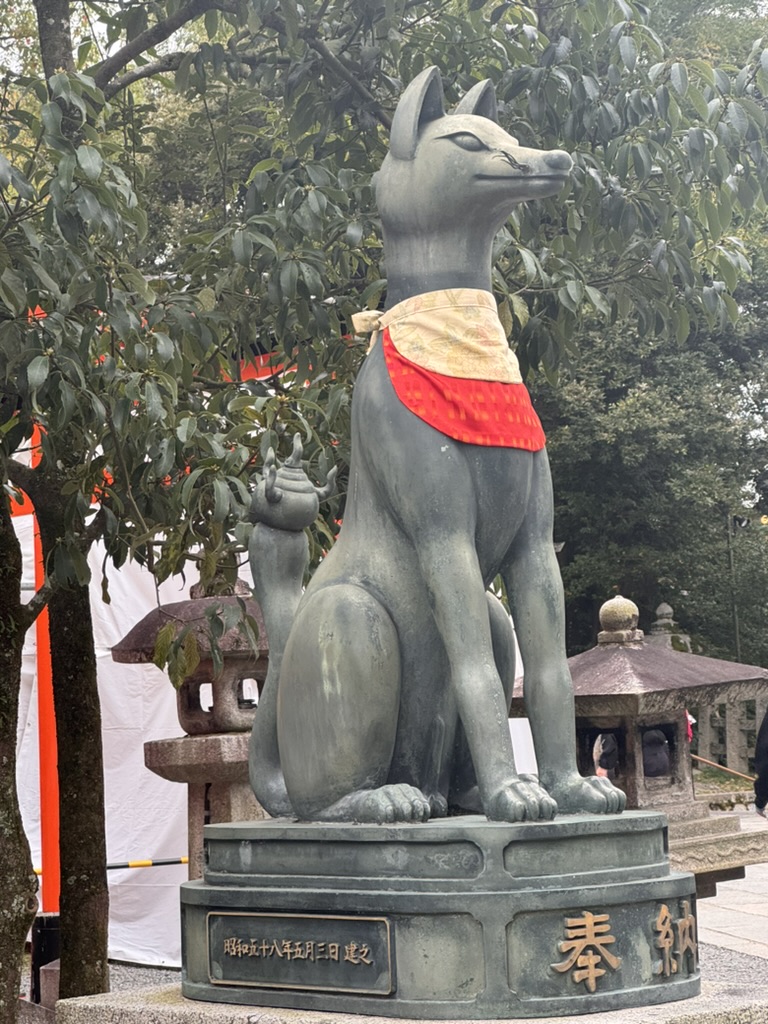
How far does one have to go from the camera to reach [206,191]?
1166 centimetres

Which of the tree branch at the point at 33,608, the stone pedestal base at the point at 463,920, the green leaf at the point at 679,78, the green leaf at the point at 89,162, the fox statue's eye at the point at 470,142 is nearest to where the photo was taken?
the stone pedestal base at the point at 463,920

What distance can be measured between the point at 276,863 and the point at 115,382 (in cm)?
218

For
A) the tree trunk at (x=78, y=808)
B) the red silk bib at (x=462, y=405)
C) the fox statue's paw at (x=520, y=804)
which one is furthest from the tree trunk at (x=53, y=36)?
the fox statue's paw at (x=520, y=804)

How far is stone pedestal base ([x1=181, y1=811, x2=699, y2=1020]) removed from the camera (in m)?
3.01

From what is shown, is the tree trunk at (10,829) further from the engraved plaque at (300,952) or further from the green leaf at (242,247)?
the engraved plaque at (300,952)

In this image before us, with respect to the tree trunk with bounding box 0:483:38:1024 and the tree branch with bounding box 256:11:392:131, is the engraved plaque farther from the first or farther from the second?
the tree branch with bounding box 256:11:392:131

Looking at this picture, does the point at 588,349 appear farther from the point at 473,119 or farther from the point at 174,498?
the point at 473,119

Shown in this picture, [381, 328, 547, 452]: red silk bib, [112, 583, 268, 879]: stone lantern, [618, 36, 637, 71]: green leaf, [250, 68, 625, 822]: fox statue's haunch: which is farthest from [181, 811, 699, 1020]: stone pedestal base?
[112, 583, 268, 879]: stone lantern

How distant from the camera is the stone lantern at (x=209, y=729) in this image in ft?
23.4

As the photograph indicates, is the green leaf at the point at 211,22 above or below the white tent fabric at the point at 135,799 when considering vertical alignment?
above

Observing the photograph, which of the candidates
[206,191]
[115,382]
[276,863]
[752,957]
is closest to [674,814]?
[752,957]

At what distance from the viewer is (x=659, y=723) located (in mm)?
7676

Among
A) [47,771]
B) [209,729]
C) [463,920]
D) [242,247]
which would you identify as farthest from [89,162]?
[47,771]

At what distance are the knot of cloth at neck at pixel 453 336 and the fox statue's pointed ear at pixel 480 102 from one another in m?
0.50
